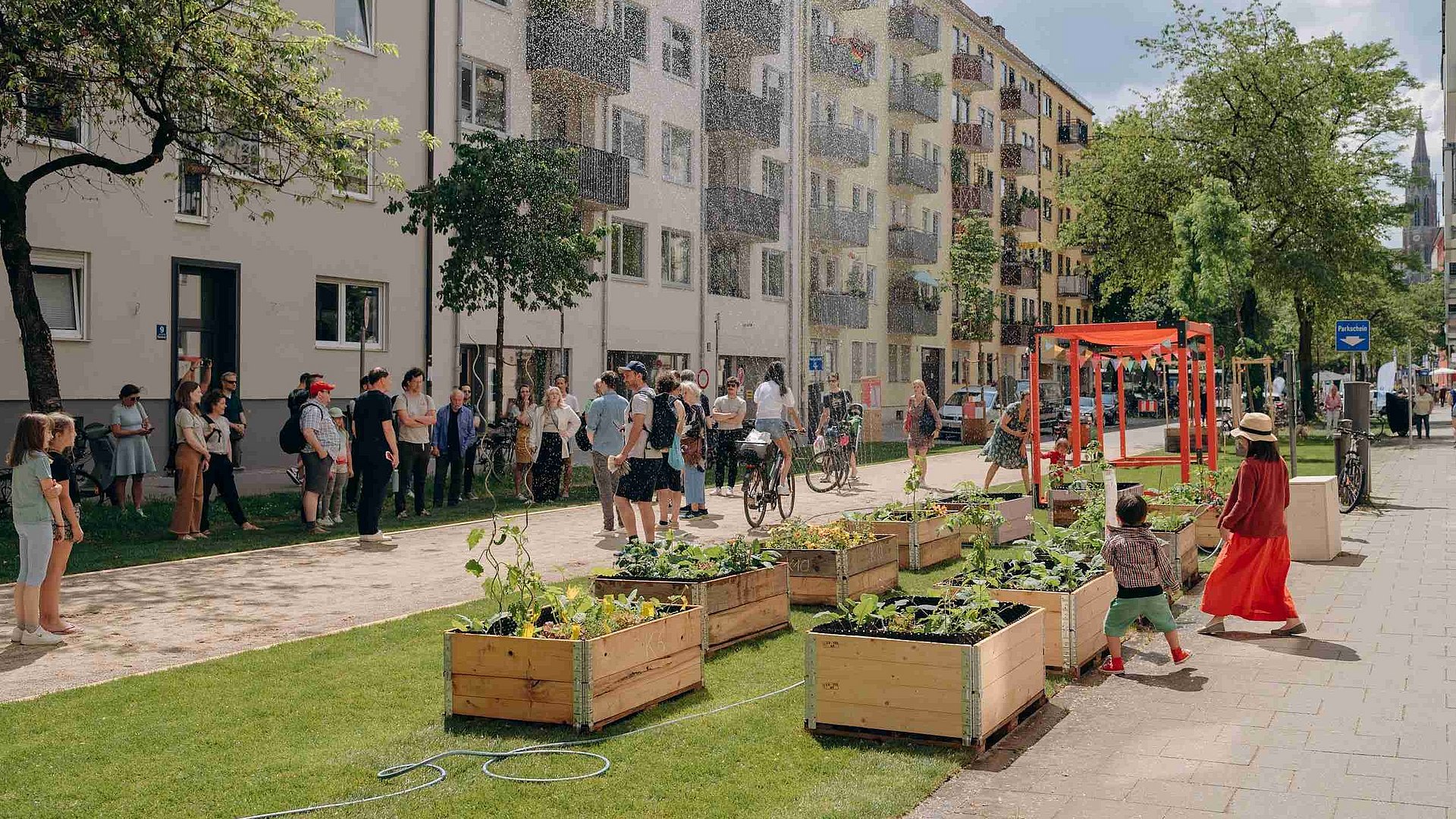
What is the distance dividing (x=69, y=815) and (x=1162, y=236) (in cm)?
4154

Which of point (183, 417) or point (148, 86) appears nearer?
point (183, 417)

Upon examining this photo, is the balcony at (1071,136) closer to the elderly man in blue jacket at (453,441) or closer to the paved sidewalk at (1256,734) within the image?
the elderly man in blue jacket at (453,441)

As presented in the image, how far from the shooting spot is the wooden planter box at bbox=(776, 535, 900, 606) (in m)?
9.98

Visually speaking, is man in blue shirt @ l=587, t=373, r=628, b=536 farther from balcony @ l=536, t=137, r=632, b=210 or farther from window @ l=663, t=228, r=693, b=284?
window @ l=663, t=228, r=693, b=284

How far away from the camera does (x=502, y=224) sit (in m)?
23.3

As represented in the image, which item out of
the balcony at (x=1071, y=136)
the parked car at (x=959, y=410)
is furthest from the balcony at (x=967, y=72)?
the parked car at (x=959, y=410)

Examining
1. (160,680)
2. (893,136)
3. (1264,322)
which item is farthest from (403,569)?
(1264,322)

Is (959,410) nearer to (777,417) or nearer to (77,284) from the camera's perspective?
(777,417)

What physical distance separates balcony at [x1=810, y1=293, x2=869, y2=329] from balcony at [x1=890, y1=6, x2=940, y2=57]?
39.2 ft

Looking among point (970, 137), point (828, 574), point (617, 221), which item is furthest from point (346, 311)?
point (970, 137)

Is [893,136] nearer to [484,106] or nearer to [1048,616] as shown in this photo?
[484,106]

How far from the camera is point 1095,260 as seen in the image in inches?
1784

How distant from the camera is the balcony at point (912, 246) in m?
53.4

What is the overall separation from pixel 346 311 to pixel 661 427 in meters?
14.7
